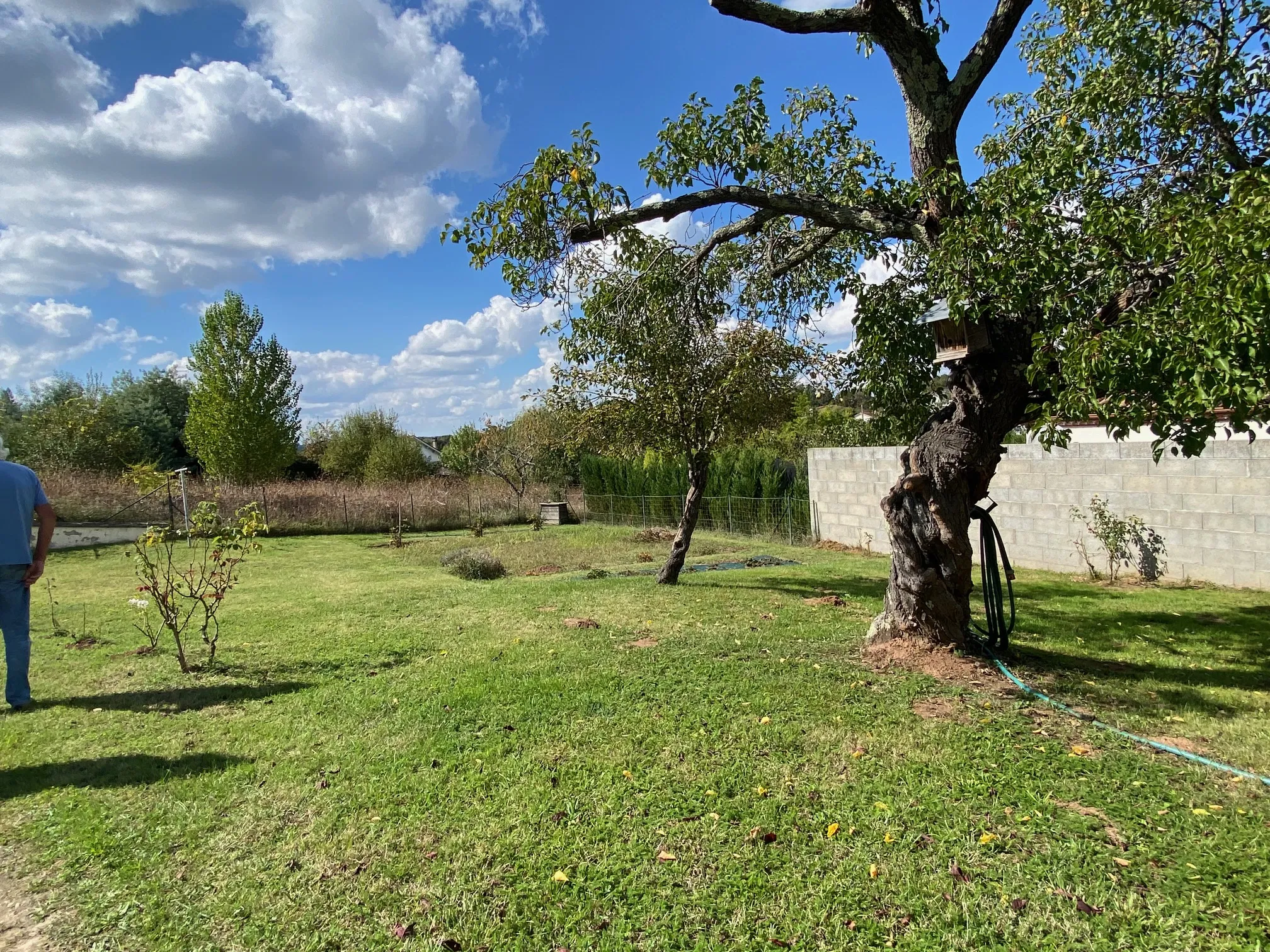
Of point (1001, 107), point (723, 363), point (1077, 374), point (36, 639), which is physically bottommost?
A: point (36, 639)

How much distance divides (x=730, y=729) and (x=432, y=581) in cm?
753

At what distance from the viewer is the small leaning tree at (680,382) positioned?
25.0 feet

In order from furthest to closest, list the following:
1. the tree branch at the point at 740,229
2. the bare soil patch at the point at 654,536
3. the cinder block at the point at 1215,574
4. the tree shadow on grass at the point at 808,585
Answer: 1. the bare soil patch at the point at 654,536
2. the tree shadow on grass at the point at 808,585
3. the cinder block at the point at 1215,574
4. the tree branch at the point at 740,229

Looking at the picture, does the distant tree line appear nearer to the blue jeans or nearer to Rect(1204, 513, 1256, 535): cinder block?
Rect(1204, 513, 1256, 535): cinder block

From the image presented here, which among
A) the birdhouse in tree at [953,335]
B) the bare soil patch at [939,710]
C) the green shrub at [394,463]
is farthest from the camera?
the green shrub at [394,463]

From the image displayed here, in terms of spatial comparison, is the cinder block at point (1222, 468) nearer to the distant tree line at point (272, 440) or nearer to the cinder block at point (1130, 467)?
the cinder block at point (1130, 467)

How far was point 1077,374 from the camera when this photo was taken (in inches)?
140

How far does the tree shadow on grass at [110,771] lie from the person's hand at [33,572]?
1.61m

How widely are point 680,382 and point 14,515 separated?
6.74 meters

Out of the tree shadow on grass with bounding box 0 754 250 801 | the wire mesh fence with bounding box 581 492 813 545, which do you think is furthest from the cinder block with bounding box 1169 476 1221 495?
the tree shadow on grass with bounding box 0 754 250 801

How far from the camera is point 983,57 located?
478 centimetres

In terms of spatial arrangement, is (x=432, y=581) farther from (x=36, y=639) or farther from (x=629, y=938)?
(x=629, y=938)

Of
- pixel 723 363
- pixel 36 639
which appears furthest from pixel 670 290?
pixel 36 639

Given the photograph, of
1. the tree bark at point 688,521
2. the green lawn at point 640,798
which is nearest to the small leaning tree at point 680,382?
the tree bark at point 688,521
